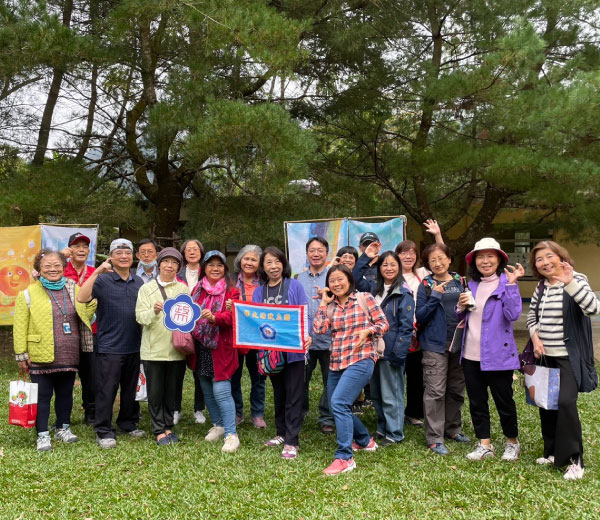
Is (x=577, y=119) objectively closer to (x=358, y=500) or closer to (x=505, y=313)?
(x=505, y=313)

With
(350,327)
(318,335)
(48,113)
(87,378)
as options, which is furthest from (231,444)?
(48,113)

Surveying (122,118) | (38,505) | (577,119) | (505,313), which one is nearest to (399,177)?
(577,119)

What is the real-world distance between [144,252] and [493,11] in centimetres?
698

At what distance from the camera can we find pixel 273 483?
3537 mm

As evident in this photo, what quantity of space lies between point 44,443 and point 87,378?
0.75 m

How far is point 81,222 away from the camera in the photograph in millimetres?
7738

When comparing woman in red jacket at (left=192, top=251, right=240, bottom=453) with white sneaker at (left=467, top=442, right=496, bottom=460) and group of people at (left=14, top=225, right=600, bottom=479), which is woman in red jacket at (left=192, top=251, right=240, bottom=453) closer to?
group of people at (left=14, top=225, right=600, bottom=479)

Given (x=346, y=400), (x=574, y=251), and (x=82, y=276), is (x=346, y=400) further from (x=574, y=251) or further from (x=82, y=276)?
(x=574, y=251)

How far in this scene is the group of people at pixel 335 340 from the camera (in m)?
3.83

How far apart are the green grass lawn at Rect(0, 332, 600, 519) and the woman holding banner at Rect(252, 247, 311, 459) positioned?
6.7 inches

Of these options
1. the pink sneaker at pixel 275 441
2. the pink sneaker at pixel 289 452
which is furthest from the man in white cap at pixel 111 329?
the pink sneaker at pixel 289 452

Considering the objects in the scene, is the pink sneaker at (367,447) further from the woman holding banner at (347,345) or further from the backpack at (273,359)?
the backpack at (273,359)

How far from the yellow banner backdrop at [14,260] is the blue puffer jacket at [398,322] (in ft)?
16.1

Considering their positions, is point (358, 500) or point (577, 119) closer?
point (358, 500)
